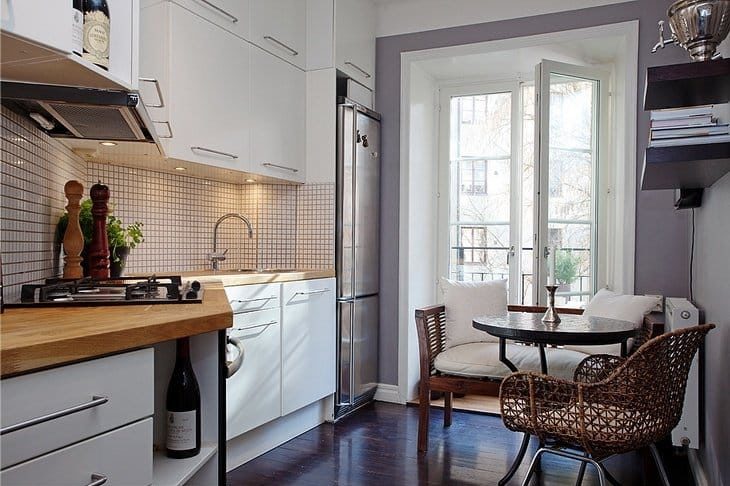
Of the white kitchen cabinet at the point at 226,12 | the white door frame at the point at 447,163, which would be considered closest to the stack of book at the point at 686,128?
the white kitchen cabinet at the point at 226,12

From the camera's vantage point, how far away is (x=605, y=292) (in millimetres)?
3502

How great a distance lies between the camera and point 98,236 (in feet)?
7.38

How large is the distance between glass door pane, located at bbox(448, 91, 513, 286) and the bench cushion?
50.2 inches

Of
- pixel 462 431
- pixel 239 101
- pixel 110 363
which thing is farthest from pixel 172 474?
pixel 462 431

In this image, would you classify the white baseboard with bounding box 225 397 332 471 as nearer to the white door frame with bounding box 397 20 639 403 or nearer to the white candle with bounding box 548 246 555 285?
the white door frame with bounding box 397 20 639 403

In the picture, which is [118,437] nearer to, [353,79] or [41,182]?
[41,182]

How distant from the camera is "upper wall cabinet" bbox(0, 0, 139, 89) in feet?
3.65

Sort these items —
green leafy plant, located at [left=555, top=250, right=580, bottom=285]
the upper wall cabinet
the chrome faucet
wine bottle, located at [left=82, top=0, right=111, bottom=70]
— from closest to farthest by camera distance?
the upper wall cabinet → wine bottle, located at [left=82, top=0, right=111, bottom=70] → the chrome faucet → green leafy plant, located at [left=555, top=250, right=580, bottom=285]

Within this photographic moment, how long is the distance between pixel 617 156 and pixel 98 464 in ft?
12.3

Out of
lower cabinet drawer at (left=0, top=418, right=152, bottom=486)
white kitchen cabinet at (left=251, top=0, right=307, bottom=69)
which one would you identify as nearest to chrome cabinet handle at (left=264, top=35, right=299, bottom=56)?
white kitchen cabinet at (left=251, top=0, right=307, bottom=69)

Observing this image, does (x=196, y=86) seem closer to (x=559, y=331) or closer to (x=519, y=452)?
(x=559, y=331)

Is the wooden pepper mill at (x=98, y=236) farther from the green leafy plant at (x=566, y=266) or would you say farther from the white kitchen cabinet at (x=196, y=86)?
the green leafy plant at (x=566, y=266)

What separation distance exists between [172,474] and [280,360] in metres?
1.82

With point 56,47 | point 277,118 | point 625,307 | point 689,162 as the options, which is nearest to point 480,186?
point 625,307
